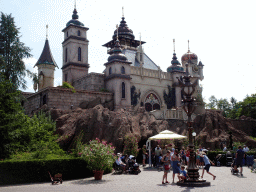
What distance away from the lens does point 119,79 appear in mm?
42062

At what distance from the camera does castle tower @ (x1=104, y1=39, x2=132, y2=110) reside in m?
41.6

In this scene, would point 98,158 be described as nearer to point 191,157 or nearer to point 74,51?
point 191,157

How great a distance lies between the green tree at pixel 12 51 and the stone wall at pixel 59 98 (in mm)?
5837

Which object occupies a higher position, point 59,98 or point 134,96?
point 134,96

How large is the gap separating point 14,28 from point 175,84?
26709 millimetres

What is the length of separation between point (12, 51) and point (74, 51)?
1765cm

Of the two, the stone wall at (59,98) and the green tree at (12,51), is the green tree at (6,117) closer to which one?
the green tree at (12,51)

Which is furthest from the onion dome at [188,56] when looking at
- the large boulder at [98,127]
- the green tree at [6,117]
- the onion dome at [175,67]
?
the green tree at [6,117]

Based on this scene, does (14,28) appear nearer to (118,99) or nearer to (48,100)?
(48,100)

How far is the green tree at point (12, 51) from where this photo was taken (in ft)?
94.7

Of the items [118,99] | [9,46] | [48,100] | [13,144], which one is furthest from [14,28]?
[118,99]

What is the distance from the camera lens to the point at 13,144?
66.8 feet

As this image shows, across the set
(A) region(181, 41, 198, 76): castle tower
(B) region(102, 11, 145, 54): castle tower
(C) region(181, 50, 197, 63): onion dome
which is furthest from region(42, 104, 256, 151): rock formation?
(B) region(102, 11, 145, 54): castle tower

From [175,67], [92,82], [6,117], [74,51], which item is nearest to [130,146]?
[6,117]
